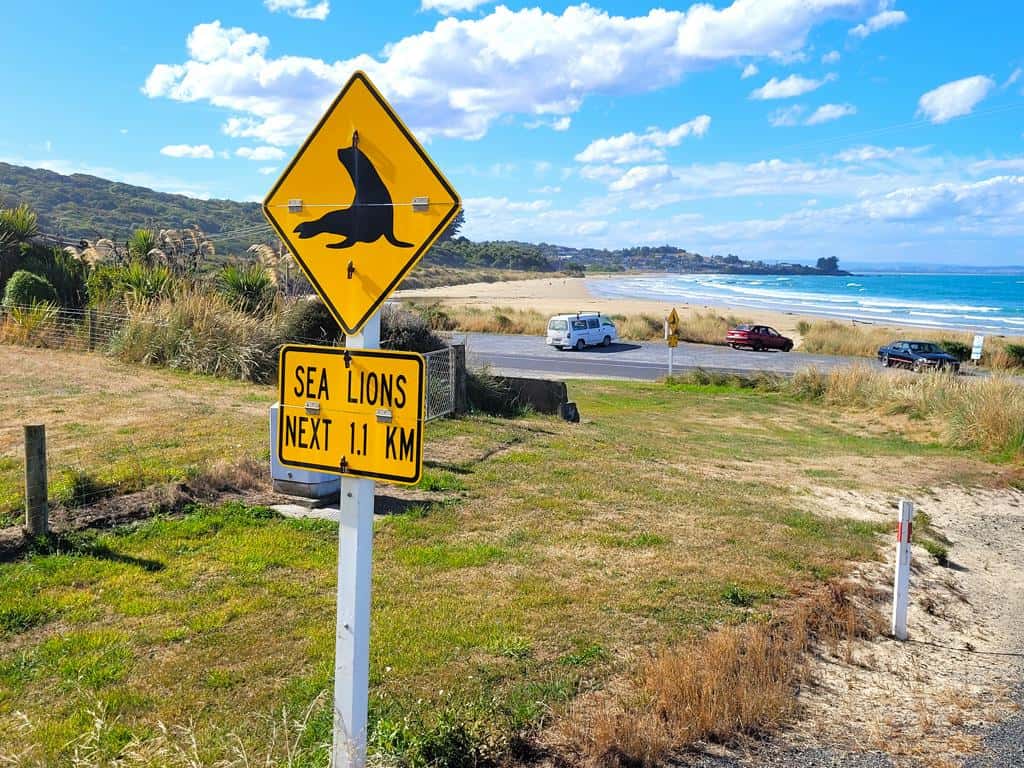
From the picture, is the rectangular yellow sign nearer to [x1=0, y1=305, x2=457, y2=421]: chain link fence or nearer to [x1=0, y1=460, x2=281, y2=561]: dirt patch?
[x1=0, y1=460, x2=281, y2=561]: dirt patch

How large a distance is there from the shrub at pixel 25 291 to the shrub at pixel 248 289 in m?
4.34

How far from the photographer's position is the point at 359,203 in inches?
131

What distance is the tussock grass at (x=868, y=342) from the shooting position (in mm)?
36656

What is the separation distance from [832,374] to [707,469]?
1293 centimetres

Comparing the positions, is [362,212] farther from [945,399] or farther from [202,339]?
[945,399]

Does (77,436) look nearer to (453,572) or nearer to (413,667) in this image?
(453,572)

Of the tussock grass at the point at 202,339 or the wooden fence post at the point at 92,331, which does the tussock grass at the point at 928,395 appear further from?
the wooden fence post at the point at 92,331

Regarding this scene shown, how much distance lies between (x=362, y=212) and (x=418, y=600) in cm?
348

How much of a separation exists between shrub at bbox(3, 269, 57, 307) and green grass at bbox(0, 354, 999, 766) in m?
12.1

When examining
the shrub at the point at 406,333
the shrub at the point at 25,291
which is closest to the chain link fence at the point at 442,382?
the shrub at the point at 406,333

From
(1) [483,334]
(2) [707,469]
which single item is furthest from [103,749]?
(1) [483,334]

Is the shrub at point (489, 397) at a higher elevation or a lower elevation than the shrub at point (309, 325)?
lower

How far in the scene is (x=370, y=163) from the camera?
332 cm

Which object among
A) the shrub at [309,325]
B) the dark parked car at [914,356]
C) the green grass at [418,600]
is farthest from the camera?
the dark parked car at [914,356]
